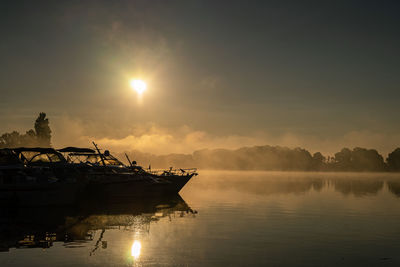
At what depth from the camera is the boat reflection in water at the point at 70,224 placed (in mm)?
21984

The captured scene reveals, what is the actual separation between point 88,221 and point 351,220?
23164 millimetres

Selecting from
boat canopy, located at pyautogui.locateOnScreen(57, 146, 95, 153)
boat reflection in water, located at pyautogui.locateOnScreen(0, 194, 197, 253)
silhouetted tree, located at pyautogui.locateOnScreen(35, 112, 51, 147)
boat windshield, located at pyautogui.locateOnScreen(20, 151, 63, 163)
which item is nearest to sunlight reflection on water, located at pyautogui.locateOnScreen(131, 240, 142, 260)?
boat reflection in water, located at pyautogui.locateOnScreen(0, 194, 197, 253)

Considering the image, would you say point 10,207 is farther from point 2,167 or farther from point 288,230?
point 288,230

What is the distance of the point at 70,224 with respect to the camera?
29.2 meters

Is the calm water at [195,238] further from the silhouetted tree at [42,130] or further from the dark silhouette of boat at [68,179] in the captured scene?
the silhouetted tree at [42,130]

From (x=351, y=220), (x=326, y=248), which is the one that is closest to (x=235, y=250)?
(x=326, y=248)

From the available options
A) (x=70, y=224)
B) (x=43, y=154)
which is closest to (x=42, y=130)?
(x=43, y=154)

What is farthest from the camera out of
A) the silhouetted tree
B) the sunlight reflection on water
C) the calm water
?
the silhouetted tree

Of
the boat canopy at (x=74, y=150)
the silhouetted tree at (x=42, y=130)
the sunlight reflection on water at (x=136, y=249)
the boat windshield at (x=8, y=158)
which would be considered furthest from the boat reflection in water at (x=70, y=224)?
the silhouetted tree at (x=42, y=130)

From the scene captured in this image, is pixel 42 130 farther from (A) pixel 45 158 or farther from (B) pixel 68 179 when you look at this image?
(B) pixel 68 179

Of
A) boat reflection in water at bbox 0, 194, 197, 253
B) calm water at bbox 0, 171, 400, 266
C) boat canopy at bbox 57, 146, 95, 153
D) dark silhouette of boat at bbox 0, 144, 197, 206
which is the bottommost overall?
calm water at bbox 0, 171, 400, 266

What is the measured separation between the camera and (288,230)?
2791 centimetres

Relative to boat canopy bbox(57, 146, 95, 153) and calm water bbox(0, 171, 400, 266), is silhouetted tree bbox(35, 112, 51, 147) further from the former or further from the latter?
calm water bbox(0, 171, 400, 266)

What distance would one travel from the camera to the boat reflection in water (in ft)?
72.1
